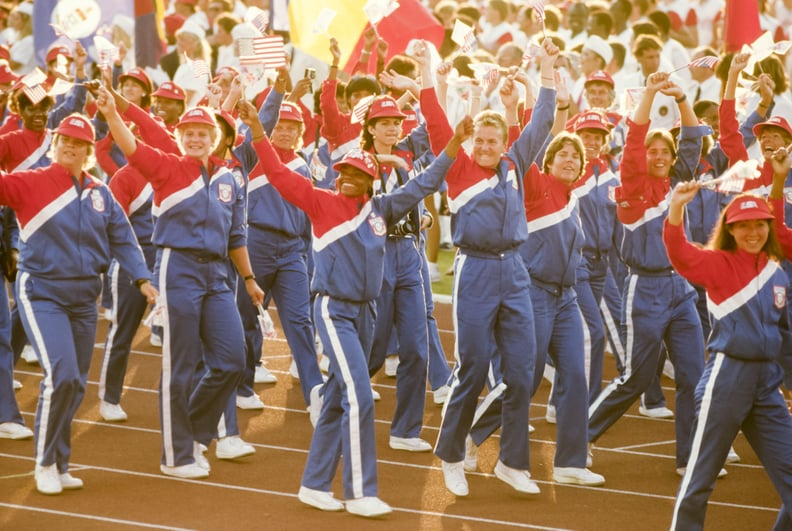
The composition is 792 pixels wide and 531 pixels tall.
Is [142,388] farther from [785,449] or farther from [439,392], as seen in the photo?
[785,449]

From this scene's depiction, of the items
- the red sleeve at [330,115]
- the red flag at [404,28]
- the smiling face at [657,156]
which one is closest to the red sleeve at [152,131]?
the red sleeve at [330,115]

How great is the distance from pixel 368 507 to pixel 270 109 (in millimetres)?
2938

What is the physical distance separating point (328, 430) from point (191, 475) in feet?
3.84

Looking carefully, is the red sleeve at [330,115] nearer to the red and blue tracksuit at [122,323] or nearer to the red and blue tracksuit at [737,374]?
the red and blue tracksuit at [122,323]

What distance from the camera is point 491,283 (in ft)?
29.6

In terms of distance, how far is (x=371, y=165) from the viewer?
8.73 m

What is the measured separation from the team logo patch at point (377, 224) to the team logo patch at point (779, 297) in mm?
2427

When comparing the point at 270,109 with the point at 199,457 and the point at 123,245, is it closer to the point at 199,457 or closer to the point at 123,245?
the point at 123,245

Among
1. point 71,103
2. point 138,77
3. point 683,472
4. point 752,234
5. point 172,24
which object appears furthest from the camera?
point 172,24

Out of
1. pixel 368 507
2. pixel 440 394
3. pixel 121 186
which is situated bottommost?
pixel 368 507

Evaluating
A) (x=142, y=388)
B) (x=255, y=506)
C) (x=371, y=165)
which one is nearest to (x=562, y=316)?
(x=371, y=165)

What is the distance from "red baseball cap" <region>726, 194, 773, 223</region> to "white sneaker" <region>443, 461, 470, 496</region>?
263 centimetres

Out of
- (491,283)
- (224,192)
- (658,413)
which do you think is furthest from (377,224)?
(658,413)

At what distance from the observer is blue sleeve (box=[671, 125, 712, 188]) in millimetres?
10070
